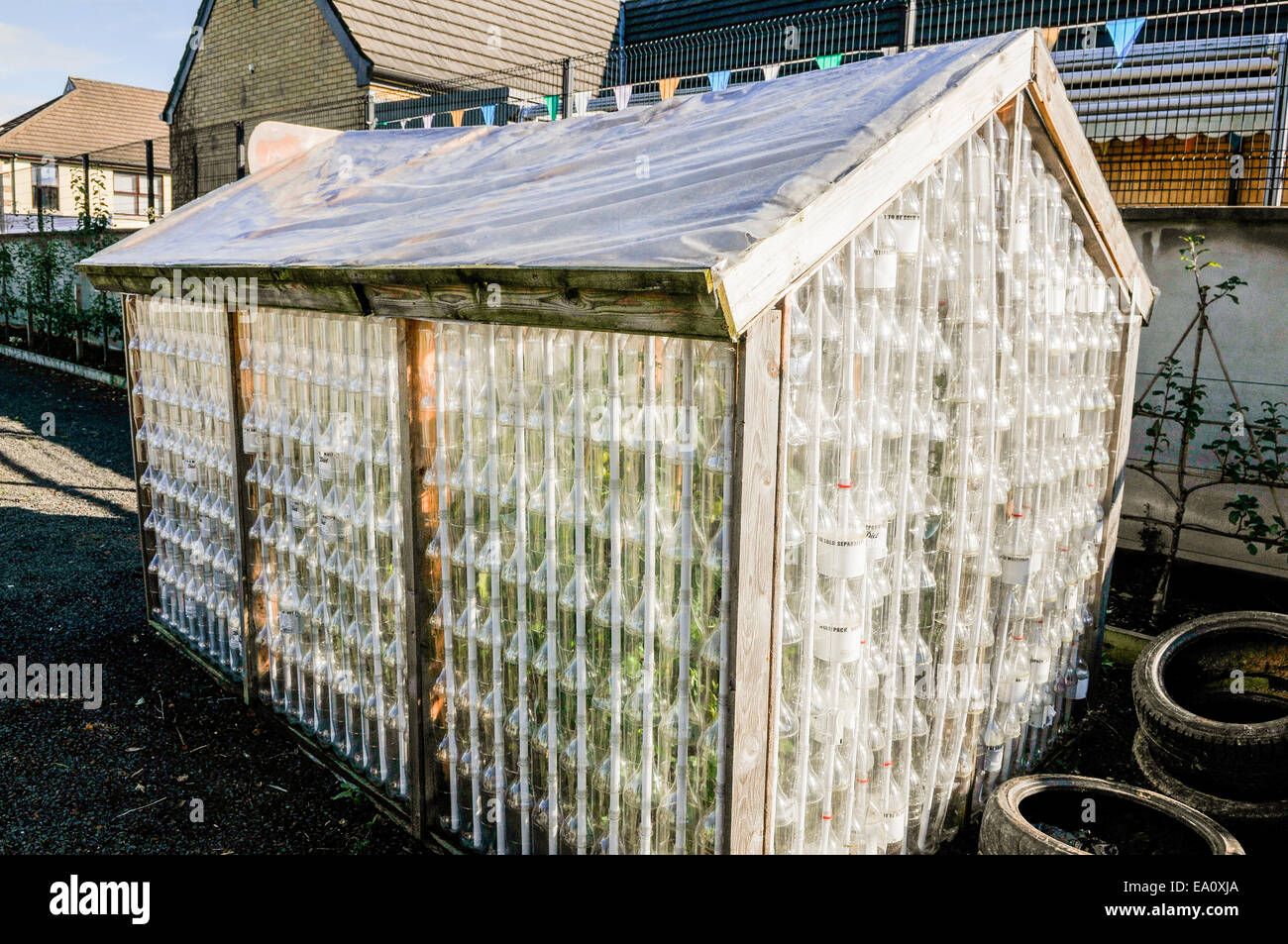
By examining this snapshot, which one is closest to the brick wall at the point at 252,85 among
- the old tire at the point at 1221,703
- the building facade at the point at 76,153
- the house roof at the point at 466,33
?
the house roof at the point at 466,33

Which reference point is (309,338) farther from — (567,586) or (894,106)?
(894,106)

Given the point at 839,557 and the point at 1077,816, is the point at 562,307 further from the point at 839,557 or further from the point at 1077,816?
the point at 1077,816

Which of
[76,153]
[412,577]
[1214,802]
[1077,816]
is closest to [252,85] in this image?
[412,577]

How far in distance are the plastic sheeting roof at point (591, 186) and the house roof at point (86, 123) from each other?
97.6ft

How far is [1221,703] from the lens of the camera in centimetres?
465

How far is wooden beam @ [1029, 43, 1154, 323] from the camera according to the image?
11.6 ft

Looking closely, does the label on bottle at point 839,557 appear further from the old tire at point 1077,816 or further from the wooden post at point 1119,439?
the wooden post at point 1119,439

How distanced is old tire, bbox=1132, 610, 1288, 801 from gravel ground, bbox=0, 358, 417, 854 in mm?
3392

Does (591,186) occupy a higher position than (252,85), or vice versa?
(252,85)

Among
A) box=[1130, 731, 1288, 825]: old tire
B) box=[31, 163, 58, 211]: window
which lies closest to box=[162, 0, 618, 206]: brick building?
box=[1130, 731, 1288, 825]: old tire

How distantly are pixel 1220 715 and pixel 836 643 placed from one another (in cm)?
292

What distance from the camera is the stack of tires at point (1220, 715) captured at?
12.9ft

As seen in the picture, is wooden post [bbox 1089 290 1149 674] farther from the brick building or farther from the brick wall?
the brick wall

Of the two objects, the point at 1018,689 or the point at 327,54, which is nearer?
the point at 1018,689
